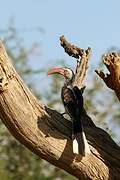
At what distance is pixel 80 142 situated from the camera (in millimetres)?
3838

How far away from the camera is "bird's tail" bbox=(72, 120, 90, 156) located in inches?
152

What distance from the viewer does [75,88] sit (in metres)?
4.17

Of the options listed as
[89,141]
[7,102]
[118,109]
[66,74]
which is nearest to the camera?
[7,102]

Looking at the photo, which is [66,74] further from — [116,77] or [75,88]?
[116,77]

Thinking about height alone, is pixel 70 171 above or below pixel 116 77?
below

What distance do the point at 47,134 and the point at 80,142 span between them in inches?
9.3

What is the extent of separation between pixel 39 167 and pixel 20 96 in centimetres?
679

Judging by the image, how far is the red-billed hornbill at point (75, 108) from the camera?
388 centimetres

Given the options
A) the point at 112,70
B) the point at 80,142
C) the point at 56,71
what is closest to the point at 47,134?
the point at 80,142

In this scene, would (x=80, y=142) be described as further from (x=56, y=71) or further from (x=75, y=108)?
(x=56, y=71)

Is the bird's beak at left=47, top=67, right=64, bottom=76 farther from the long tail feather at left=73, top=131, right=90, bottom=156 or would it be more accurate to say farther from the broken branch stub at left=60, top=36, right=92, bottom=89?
the long tail feather at left=73, top=131, right=90, bottom=156

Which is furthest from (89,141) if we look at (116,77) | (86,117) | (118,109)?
(118,109)

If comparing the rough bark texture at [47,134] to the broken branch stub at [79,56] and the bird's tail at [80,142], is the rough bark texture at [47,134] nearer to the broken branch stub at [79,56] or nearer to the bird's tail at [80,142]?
the bird's tail at [80,142]

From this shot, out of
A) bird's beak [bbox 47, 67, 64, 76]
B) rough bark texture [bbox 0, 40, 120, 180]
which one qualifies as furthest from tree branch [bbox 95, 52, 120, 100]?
bird's beak [bbox 47, 67, 64, 76]
